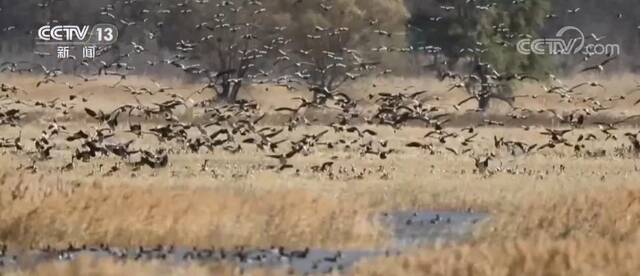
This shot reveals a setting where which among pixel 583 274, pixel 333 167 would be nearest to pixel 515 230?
pixel 583 274

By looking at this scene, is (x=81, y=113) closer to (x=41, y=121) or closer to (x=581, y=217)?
(x=41, y=121)

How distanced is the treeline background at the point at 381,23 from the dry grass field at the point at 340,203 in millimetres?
12398

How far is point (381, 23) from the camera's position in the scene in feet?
172

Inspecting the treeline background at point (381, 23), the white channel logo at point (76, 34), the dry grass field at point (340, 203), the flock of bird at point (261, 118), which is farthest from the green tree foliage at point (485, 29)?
the dry grass field at point (340, 203)

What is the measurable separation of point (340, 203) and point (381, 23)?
92.9 feet

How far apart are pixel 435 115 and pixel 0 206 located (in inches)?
1007

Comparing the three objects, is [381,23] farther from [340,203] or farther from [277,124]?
[340,203]

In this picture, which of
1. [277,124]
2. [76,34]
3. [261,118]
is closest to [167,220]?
[261,118]

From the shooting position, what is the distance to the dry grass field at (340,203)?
17.9 m

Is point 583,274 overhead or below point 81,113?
below

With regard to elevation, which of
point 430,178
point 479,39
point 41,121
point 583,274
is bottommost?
point 583,274

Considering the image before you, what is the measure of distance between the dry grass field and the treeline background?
12398 mm

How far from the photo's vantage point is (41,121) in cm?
4328

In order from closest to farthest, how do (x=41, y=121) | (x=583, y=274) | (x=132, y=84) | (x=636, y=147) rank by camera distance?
(x=583, y=274) < (x=636, y=147) < (x=41, y=121) < (x=132, y=84)
